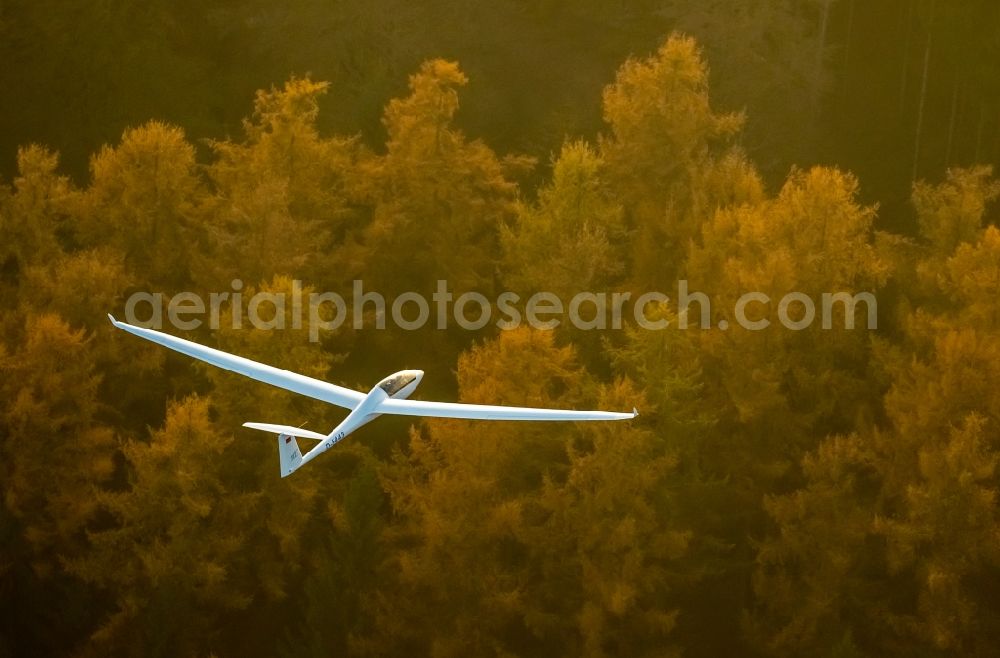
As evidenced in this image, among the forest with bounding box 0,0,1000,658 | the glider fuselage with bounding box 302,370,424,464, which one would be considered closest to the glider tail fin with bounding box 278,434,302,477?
the glider fuselage with bounding box 302,370,424,464

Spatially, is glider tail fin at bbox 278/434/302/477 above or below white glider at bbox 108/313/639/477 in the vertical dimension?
below

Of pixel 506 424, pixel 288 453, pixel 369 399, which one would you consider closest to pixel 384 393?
pixel 369 399

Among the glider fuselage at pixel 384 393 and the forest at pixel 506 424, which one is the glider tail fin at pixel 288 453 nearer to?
the glider fuselage at pixel 384 393

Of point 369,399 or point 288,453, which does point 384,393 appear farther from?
point 288,453

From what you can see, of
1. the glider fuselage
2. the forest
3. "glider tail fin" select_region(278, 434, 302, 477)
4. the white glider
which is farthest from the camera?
the forest

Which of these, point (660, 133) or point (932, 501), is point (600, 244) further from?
point (932, 501)

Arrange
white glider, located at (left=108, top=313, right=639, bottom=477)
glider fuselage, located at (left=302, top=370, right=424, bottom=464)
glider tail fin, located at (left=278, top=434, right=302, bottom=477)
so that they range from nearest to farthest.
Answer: white glider, located at (left=108, top=313, right=639, bottom=477)
glider fuselage, located at (left=302, top=370, right=424, bottom=464)
glider tail fin, located at (left=278, top=434, right=302, bottom=477)

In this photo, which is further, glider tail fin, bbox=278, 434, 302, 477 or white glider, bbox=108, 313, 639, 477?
glider tail fin, bbox=278, 434, 302, 477

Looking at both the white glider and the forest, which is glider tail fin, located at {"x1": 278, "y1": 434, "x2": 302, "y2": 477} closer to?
the white glider
